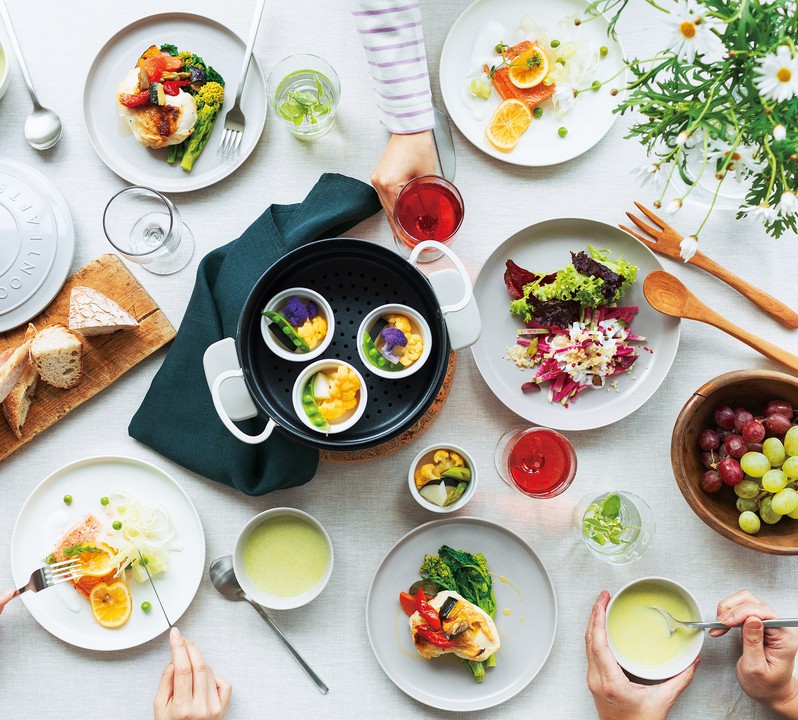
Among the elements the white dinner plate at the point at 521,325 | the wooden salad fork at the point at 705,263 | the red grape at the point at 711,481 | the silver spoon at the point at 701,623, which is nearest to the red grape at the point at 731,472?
the red grape at the point at 711,481

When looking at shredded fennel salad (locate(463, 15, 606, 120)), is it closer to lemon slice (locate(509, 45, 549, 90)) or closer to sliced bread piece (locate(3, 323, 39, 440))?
lemon slice (locate(509, 45, 549, 90))

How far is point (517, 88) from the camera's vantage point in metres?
1.83

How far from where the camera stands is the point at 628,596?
1868mm

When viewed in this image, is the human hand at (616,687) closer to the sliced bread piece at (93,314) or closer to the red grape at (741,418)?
the red grape at (741,418)

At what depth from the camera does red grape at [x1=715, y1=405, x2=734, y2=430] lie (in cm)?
176

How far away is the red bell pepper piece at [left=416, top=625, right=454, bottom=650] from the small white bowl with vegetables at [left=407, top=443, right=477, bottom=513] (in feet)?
1.00

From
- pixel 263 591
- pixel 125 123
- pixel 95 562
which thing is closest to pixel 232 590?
pixel 263 591

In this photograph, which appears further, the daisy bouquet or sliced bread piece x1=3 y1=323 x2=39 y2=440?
sliced bread piece x1=3 y1=323 x2=39 y2=440

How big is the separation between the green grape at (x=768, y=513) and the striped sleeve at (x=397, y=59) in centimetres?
127

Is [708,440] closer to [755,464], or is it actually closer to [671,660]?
[755,464]

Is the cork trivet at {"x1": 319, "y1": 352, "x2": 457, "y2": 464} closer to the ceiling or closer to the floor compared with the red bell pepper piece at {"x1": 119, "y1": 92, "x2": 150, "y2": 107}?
closer to the floor

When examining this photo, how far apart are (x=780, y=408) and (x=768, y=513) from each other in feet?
0.88

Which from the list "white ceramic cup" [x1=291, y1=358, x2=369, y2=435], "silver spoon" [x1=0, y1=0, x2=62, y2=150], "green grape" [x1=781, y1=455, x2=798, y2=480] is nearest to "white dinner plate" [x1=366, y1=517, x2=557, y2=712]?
"white ceramic cup" [x1=291, y1=358, x2=369, y2=435]

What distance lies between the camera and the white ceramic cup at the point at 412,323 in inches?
55.7
